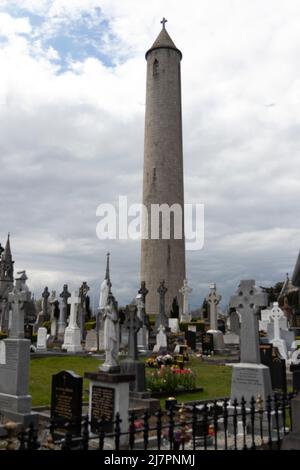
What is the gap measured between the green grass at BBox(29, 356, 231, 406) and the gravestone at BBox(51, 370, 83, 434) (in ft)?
8.52

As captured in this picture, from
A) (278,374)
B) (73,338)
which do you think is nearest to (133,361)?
(278,374)

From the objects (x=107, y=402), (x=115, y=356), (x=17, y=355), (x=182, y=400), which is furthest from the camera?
(x=182, y=400)

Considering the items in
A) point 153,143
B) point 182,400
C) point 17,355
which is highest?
point 153,143

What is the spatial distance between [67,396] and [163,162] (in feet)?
117

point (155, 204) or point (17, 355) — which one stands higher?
point (155, 204)

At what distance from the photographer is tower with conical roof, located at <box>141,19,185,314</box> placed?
4075 cm

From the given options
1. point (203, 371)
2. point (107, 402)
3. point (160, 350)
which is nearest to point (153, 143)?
point (160, 350)

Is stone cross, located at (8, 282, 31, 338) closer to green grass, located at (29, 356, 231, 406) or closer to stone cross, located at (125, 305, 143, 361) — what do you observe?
green grass, located at (29, 356, 231, 406)

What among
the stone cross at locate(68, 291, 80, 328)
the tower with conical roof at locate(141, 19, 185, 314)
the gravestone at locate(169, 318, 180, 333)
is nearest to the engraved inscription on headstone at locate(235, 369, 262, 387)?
the stone cross at locate(68, 291, 80, 328)

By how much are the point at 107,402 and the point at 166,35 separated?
43939 mm

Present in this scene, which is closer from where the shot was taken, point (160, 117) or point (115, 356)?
point (115, 356)
